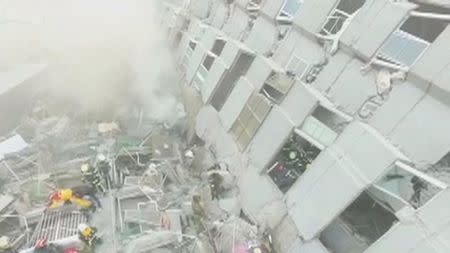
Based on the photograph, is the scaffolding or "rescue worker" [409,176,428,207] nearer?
"rescue worker" [409,176,428,207]

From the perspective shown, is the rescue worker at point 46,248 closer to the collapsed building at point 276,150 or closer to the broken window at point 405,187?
the collapsed building at point 276,150

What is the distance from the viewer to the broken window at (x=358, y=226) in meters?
12.9

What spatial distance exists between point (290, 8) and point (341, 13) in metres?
2.72

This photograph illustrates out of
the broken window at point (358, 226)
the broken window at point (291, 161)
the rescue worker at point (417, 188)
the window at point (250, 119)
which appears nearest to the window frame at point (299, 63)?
the window at point (250, 119)

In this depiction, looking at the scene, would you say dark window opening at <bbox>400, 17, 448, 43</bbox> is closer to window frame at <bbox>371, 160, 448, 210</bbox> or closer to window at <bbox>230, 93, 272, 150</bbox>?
window frame at <bbox>371, 160, 448, 210</bbox>

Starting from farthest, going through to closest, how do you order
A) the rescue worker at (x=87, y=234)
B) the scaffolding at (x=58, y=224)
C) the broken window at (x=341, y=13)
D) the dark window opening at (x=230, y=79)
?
the dark window opening at (x=230, y=79), the scaffolding at (x=58, y=224), the rescue worker at (x=87, y=234), the broken window at (x=341, y=13)

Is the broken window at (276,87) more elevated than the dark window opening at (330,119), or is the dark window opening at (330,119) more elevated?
the dark window opening at (330,119)

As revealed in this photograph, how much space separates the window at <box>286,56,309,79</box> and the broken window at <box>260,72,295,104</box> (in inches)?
11.5

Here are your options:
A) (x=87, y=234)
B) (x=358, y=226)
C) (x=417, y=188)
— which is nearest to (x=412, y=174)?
(x=417, y=188)

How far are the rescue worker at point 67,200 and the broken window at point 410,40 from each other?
32.3 feet

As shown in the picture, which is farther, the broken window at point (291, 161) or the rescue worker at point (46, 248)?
the rescue worker at point (46, 248)

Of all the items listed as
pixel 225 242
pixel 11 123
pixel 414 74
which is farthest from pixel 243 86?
pixel 11 123

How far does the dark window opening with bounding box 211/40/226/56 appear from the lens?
845 inches

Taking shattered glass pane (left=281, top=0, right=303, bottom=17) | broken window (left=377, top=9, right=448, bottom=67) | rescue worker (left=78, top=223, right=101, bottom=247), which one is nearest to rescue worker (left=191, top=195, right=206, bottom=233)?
rescue worker (left=78, top=223, right=101, bottom=247)
